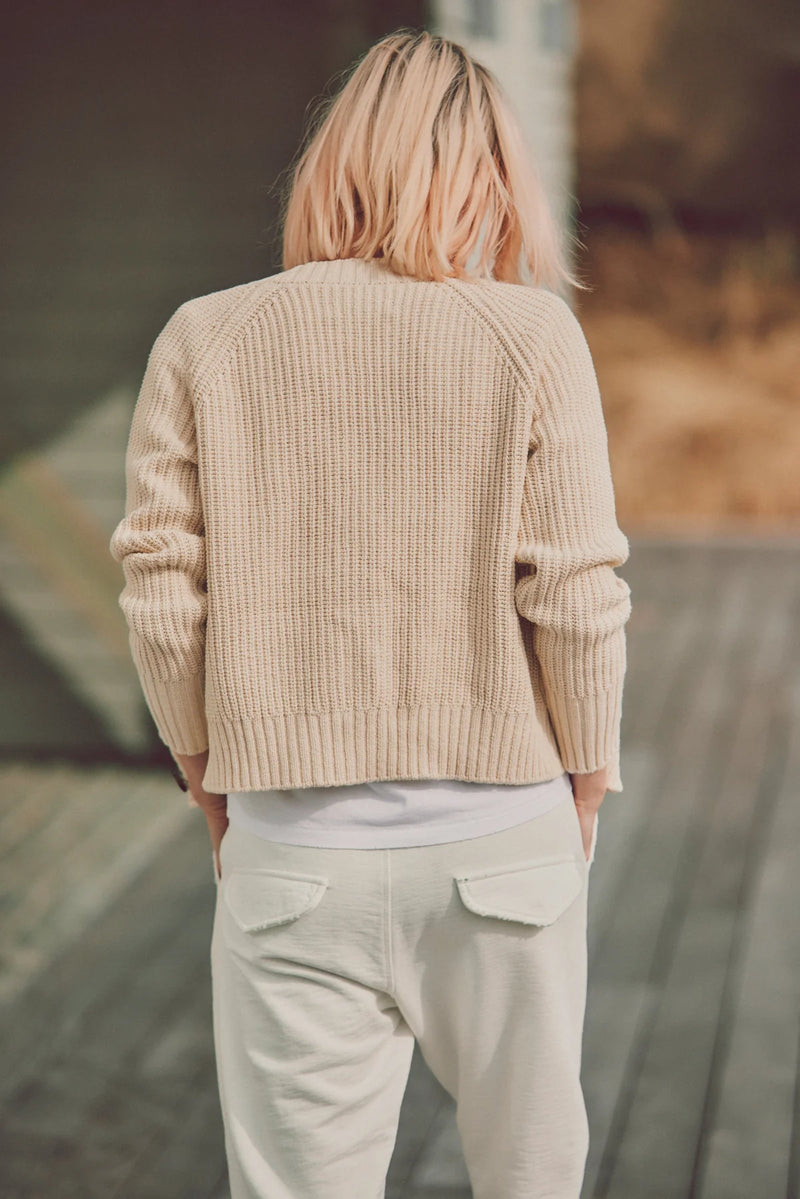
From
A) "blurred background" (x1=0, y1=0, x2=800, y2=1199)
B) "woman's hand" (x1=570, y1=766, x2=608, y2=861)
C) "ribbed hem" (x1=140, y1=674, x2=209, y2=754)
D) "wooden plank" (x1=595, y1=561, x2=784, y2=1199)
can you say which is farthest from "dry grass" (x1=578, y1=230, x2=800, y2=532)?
"ribbed hem" (x1=140, y1=674, x2=209, y2=754)

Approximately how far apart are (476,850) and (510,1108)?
27cm

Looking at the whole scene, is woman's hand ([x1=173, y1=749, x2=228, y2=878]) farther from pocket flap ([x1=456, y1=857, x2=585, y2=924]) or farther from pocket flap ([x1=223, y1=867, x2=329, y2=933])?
pocket flap ([x1=456, y1=857, x2=585, y2=924])

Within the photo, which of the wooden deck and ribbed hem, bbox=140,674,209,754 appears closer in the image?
ribbed hem, bbox=140,674,209,754

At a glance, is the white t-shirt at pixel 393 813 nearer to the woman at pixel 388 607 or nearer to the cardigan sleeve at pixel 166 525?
the woman at pixel 388 607

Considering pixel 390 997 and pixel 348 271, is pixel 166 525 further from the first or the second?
pixel 390 997

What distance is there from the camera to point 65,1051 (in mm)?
2330

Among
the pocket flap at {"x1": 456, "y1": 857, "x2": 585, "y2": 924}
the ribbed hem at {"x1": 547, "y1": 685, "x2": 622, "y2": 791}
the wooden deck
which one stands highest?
the ribbed hem at {"x1": 547, "y1": 685, "x2": 622, "y2": 791}

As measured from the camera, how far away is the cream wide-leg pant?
121 cm

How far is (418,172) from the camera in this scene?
119cm

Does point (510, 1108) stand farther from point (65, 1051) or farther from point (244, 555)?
point (65, 1051)

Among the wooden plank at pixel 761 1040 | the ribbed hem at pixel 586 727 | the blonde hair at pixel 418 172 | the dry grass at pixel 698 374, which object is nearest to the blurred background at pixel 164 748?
the wooden plank at pixel 761 1040

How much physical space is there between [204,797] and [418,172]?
66 centimetres

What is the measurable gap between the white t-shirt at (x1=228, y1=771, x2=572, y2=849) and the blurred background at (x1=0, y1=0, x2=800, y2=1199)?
644 millimetres

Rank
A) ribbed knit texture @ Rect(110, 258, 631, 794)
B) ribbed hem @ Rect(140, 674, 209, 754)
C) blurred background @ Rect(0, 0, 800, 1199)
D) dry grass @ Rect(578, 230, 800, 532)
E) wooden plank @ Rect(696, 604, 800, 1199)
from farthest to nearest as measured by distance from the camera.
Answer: dry grass @ Rect(578, 230, 800, 532)
blurred background @ Rect(0, 0, 800, 1199)
wooden plank @ Rect(696, 604, 800, 1199)
ribbed hem @ Rect(140, 674, 209, 754)
ribbed knit texture @ Rect(110, 258, 631, 794)
